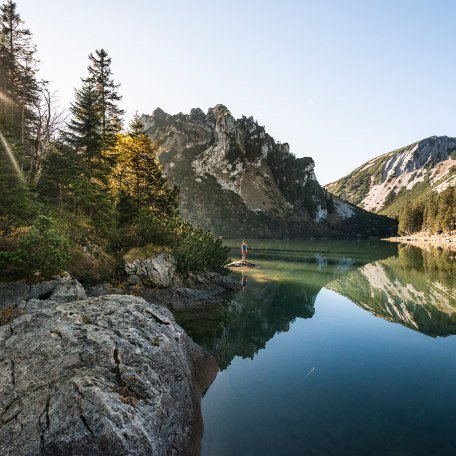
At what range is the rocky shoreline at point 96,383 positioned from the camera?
20.0ft

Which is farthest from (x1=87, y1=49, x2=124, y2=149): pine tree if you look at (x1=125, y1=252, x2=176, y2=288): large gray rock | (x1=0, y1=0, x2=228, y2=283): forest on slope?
(x1=125, y1=252, x2=176, y2=288): large gray rock

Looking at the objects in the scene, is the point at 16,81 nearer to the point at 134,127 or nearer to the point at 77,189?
the point at 134,127

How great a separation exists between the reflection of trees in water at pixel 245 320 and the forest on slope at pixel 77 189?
561cm

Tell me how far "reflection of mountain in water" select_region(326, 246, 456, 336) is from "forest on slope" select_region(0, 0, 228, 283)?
1542 centimetres

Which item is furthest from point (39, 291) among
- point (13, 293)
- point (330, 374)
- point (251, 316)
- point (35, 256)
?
point (251, 316)

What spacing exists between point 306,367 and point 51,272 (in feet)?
41.5

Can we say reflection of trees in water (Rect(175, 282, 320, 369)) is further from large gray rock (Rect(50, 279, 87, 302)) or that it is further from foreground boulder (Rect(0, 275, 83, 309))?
foreground boulder (Rect(0, 275, 83, 309))

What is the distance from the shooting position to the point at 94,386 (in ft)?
22.6

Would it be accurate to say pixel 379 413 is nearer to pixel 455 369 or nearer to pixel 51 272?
pixel 455 369

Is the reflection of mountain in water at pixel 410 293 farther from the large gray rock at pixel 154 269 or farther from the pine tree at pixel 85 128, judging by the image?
the pine tree at pixel 85 128

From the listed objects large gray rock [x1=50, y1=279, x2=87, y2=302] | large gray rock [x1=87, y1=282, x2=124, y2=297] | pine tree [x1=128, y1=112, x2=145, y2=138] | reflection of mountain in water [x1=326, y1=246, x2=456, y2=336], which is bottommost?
reflection of mountain in water [x1=326, y1=246, x2=456, y2=336]

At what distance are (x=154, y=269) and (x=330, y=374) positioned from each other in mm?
14328

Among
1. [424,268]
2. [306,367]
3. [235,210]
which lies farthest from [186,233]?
[235,210]

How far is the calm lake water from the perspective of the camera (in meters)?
9.66
